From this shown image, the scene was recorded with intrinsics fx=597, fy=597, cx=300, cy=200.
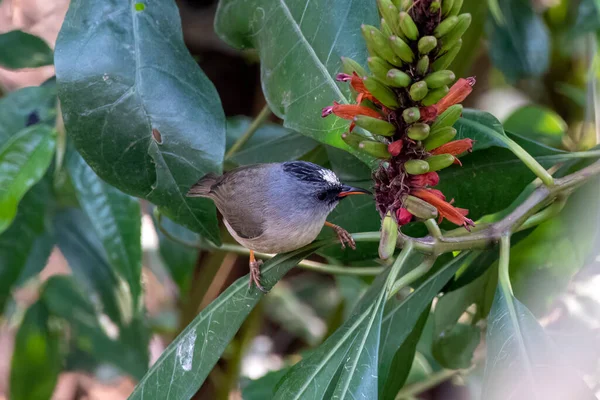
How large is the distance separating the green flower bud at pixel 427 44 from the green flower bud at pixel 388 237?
243mm

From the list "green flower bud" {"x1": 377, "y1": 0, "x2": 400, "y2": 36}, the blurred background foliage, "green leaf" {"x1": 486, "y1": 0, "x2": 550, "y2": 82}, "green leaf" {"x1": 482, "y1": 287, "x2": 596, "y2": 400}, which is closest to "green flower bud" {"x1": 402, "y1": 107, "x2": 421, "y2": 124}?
"green flower bud" {"x1": 377, "y1": 0, "x2": 400, "y2": 36}

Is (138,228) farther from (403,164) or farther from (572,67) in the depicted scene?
(572,67)

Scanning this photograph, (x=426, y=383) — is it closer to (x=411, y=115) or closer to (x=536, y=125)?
(x=536, y=125)

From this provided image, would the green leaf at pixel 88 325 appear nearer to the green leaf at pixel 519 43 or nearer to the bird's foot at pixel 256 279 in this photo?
the bird's foot at pixel 256 279

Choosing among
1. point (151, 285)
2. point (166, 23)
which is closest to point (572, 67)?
point (166, 23)

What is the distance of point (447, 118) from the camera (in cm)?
87

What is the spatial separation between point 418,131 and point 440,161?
0.07m

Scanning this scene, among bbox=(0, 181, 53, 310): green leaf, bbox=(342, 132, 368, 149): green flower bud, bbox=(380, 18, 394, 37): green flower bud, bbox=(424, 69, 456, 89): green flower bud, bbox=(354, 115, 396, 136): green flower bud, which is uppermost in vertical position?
bbox=(380, 18, 394, 37): green flower bud

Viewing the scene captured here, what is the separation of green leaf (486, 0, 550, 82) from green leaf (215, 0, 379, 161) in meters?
1.30

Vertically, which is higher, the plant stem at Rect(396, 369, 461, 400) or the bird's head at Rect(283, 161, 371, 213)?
the bird's head at Rect(283, 161, 371, 213)

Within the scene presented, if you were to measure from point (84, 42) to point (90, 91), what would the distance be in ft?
0.32

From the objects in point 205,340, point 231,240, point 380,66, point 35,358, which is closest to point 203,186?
point 205,340

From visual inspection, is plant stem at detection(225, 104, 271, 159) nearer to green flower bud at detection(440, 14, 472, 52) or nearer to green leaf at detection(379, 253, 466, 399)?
green leaf at detection(379, 253, 466, 399)

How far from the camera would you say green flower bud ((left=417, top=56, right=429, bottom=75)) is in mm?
799
